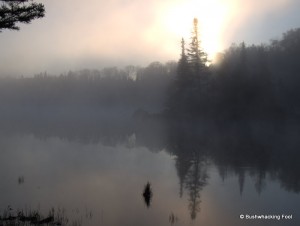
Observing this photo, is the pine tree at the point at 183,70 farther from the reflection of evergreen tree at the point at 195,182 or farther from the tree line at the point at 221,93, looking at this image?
the reflection of evergreen tree at the point at 195,182

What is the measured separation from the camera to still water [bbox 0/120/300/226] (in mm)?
18828

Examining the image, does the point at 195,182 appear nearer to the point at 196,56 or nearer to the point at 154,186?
the point at 154,186

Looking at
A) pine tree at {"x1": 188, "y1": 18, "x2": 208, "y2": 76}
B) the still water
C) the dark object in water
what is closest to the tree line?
pine tree at {"x1": 188, "y1": 18, "x2": 208, "y2": 76}

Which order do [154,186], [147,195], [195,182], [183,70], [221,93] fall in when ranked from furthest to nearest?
[183,70] → [221,93] → [195,182] → [154,186] → [147,195]

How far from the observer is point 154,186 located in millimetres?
24891

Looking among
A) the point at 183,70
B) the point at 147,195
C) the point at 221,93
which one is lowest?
the point at 147,195

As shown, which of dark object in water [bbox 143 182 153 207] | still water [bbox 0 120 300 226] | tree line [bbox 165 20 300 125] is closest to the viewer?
still water [bbox 0 120 300 226]

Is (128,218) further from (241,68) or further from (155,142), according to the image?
(241,68)

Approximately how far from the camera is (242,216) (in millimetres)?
18750

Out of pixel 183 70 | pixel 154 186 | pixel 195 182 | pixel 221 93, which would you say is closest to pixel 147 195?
pixel 154 186

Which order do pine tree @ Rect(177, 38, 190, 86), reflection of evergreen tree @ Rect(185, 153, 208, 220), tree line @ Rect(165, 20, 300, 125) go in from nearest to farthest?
→ reflection of evergreen tree @ Rect(185, 153, 208, 220) < tree line @ Rect(165, 20, 300, 125) < pine tree @ Rect(177, 38, 190, 86)

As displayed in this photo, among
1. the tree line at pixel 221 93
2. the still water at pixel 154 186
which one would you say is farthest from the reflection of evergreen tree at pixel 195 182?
the tree line at pixel 221 93

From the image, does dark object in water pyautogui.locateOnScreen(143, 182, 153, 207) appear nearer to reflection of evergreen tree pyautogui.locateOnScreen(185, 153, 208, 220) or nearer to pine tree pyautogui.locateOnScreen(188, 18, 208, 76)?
reflection of evergreen tree pyautogui.locateOnScreen(185, 153, 208, 220)

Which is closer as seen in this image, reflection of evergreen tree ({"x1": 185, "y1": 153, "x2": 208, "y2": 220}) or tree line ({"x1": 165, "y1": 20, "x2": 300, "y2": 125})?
reflection of evergreen tree ({"x1": 185, "y1": 153, "x2": 208, "y2": 220})
